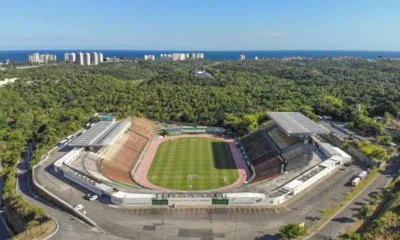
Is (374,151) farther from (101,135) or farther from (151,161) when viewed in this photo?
(101,135)

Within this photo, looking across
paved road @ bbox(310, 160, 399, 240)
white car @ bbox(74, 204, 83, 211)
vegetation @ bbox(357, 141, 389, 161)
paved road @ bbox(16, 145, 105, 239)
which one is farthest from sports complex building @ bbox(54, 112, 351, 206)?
paved road @ bbox(310, 160, 399, 240)

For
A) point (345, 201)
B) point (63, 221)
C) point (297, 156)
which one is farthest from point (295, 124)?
point (63, 221)

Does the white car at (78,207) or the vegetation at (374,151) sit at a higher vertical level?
the vegetation at (374,151)

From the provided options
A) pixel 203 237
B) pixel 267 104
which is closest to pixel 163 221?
pixel 203 237

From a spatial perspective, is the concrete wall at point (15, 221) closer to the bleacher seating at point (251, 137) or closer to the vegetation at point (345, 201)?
the vegetation at point (345, 201)

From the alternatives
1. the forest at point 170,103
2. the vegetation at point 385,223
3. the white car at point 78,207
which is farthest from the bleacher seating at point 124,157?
the vegetation at point 385,223

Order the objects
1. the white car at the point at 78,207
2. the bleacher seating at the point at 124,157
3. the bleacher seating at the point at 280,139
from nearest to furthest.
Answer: the white car at the point at 78,207, the bleacher seating at the point at 124,157, the bleacher seating at the point at 280,139

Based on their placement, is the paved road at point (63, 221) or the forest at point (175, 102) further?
the forest at point (175, 102)

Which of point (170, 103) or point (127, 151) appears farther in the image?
point (170, 103)
